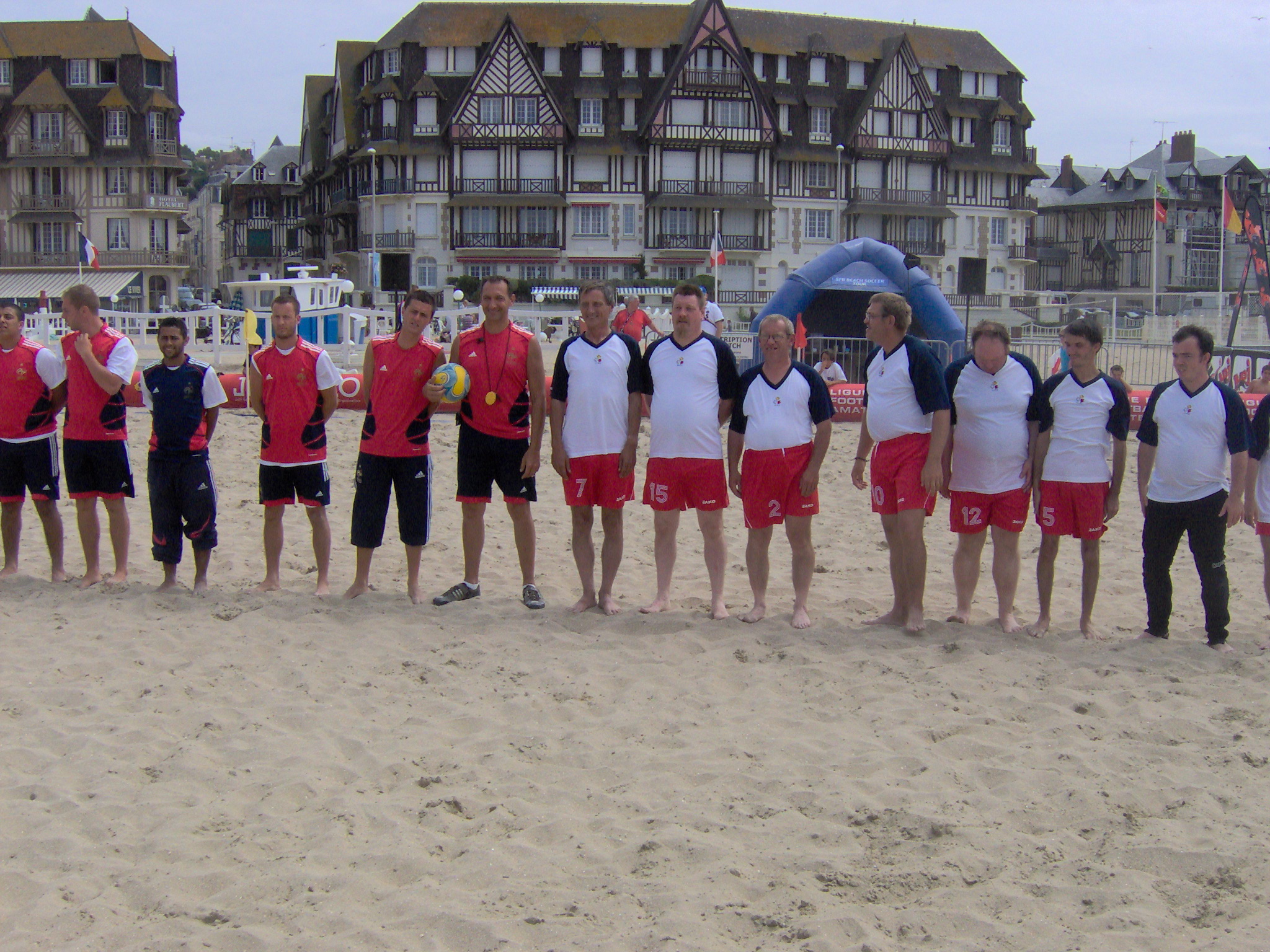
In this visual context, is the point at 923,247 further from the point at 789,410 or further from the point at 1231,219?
the point at 789,410

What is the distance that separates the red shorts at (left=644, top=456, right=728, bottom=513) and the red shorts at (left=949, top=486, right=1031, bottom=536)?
4.08 feet

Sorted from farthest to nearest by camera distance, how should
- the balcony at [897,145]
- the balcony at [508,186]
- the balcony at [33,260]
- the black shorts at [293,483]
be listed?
the balcony at [33,260] < the balcony at [897,145] < the balcony at [508,186] < the black shorts at [293,483]

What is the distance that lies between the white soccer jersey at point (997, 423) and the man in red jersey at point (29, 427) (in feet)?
17.3

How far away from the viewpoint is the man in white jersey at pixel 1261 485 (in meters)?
5.65

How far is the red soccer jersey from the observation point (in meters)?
6.22

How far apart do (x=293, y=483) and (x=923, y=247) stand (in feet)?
162

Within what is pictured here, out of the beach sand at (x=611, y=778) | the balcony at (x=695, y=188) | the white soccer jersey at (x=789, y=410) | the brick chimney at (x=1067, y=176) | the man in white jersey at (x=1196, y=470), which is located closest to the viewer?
the beach sand at (x=611, y=778)

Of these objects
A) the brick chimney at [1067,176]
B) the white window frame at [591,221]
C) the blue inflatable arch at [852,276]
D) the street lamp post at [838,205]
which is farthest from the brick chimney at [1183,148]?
the blue inflatable arch at [852,276]

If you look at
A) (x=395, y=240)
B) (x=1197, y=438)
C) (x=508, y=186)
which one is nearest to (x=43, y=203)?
(x=395, y=240)

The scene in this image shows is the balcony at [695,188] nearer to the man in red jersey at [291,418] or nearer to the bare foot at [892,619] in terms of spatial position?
the man in red jersey at [291,418]

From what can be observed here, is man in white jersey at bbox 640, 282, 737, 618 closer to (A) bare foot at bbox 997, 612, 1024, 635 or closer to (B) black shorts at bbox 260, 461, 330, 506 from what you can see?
(A) bare foot at bbox 997, 612, 1024, 635

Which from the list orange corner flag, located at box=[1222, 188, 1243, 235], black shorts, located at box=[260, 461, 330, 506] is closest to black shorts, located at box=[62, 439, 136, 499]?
black shorts, located at box=[260, 461, 330, 506]

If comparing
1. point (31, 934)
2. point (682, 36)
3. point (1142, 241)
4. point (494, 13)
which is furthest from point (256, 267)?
point (31, 934)

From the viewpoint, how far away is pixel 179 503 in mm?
6438
